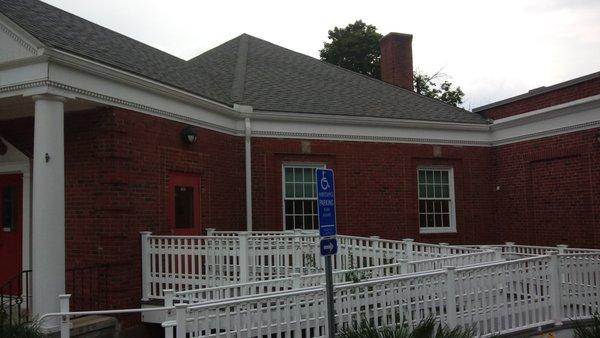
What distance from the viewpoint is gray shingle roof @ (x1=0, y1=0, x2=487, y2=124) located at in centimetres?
978

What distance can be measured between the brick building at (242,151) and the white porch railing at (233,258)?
1.18 feet

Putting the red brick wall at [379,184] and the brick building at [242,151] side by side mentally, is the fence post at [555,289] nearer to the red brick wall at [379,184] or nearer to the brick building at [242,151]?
the brick building at [242,151]

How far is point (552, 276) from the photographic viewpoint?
841cm

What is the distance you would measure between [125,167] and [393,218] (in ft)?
25.2

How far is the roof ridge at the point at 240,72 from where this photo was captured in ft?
45.9

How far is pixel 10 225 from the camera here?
416 inches

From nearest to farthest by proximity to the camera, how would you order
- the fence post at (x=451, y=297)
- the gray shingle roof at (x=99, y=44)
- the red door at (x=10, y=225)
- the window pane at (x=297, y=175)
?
the fence post at (x=451, y=297)
the gray shingle roof at (x=99, y=44)
the red door at (x=10, y=225)
the window pane at (x=297, y=175)

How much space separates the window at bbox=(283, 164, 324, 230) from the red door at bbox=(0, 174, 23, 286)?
5780mm

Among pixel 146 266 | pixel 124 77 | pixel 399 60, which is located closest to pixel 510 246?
pixel 146 266

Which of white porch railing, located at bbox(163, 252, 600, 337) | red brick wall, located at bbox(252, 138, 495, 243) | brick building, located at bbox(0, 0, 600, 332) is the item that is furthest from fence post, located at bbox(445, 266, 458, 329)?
red brick wall, located at bbox(252, 138, 495, 243)

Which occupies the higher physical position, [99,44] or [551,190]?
[99,44]

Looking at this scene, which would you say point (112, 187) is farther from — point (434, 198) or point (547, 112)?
point (547, 112)

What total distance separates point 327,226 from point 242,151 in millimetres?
8258

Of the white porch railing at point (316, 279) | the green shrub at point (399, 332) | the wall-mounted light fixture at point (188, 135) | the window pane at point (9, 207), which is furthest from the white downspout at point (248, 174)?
the green shrub at point (399, 332)
